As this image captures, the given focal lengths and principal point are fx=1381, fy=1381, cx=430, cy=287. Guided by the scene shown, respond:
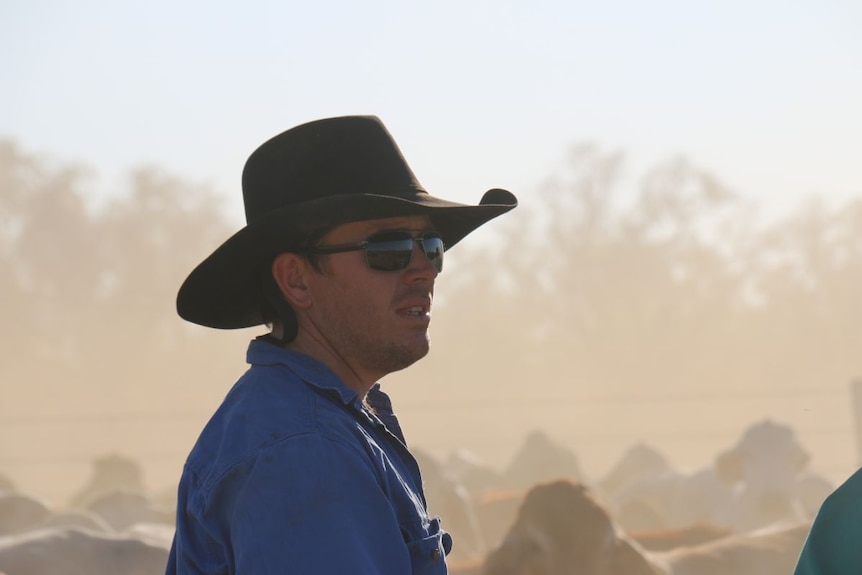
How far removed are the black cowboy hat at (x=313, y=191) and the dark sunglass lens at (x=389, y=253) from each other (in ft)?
0.20

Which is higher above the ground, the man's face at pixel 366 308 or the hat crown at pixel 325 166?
the hat crown at pixel 325 166

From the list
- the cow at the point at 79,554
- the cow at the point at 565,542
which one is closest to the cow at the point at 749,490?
the cow at the point at 565,542

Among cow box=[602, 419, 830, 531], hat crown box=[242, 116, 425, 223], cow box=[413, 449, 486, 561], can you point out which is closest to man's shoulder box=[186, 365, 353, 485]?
hat crown box=[242, 116, 425, 223]

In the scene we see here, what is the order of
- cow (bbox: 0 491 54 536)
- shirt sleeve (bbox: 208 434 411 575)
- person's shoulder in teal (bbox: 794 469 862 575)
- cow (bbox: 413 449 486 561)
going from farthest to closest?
cow (bbox: 413 449 486 561)
cow (bbox: 0 491 54 536)
shirt sleeve (bbox: 208 434 411 575)
person's shoulder in teal (bbox: 794 469 862 575)

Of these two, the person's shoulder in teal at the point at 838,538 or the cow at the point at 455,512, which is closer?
the person's shoulder in teal at the point at 838,538

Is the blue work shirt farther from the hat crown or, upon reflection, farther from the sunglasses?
the hat crown

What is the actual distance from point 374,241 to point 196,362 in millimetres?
54966

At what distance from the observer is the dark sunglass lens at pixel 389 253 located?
9.52 feet

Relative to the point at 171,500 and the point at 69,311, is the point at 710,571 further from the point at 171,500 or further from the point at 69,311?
the point at 69,311

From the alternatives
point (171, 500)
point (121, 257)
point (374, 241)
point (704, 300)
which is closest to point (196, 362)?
point (121, 257)

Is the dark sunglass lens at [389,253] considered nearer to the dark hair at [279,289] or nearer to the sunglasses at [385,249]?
the sunglasses at [385,249]

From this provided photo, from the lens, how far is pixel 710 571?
909 centimetres

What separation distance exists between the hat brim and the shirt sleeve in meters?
0.53

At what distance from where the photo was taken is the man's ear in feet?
9.71
